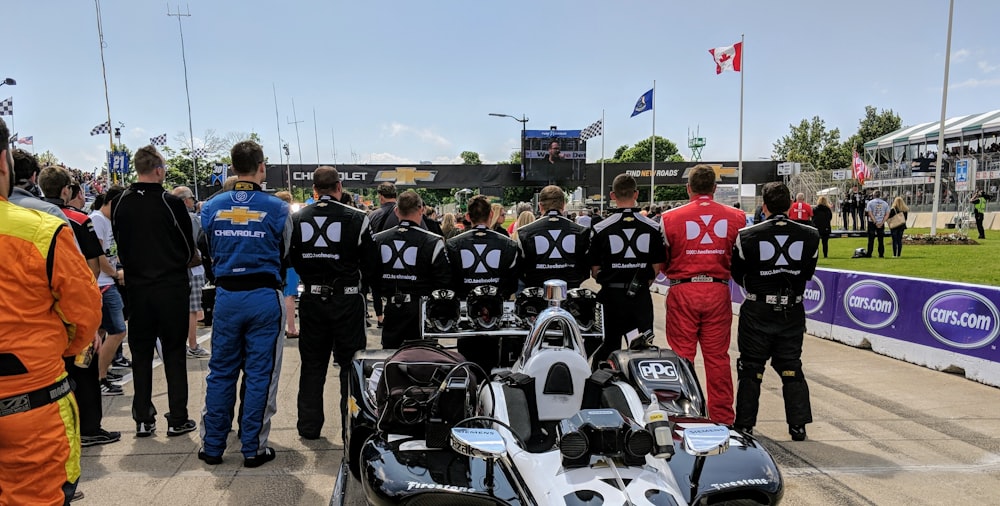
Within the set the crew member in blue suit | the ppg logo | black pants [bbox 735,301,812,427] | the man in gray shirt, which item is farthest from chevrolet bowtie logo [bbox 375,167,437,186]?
the ppg logo

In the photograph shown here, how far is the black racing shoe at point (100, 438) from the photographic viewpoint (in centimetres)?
457

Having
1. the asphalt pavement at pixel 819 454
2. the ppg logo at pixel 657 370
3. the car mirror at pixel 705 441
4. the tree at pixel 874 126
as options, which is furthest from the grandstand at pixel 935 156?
the car mirror at pixel 705 441

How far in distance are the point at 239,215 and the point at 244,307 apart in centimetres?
63

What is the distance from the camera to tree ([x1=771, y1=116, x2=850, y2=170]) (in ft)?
239

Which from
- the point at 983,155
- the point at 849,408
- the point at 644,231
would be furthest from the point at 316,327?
the point at 983,155

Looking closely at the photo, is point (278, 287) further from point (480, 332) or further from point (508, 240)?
point (508, 240)

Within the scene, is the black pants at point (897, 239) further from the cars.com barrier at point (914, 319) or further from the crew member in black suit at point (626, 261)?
the crew member in black suit at point (626, 261)

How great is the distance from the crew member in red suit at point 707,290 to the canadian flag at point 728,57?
23.2m

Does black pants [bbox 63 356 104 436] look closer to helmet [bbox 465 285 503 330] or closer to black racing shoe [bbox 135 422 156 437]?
black racing shoe [bbox 135 422 156 437]

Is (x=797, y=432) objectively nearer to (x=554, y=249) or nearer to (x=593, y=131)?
(x=554, y=249)

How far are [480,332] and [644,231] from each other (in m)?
1.66

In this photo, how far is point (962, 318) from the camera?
646 centimetres

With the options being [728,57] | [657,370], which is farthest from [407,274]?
[728,57]

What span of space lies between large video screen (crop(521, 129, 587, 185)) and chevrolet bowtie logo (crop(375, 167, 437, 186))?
643 cm
